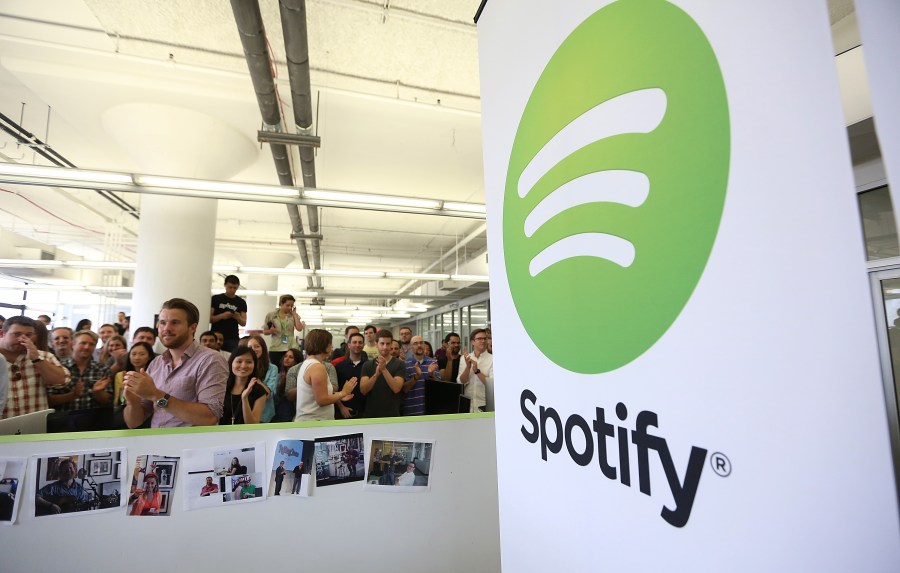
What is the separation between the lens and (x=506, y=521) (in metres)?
1.20

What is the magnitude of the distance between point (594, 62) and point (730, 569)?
90 cm

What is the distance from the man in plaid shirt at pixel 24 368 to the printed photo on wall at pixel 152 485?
1.83 metres

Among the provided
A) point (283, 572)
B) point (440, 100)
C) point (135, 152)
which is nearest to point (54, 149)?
point (135, 152)

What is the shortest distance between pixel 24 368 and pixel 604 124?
389 cm

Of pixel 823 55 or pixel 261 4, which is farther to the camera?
pixel 261 4

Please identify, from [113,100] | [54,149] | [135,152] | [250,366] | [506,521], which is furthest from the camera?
[54,149]

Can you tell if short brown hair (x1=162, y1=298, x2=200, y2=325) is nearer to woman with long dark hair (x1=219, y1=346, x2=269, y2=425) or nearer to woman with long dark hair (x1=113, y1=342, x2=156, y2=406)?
woman with long dark hair (x1=219, y1=346, x2=269, y2=425)

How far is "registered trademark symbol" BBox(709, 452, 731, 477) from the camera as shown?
0.58 meters

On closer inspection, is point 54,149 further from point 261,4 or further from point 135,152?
point 261,4

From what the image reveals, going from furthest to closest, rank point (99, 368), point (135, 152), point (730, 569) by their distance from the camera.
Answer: point (135, 152) → point (99, 368) → point (730, 569)

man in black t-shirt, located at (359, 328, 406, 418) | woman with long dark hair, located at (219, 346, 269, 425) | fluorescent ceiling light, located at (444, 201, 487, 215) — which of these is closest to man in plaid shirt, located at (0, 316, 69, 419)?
woman with long dark hair, located at (219, 346, 269, 425)

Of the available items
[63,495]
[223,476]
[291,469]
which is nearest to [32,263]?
[63,495]

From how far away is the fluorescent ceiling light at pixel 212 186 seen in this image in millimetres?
3709

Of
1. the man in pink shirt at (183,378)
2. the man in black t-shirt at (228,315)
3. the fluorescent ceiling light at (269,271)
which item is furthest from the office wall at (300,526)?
the fluorescent ceiling light at (269,271)
